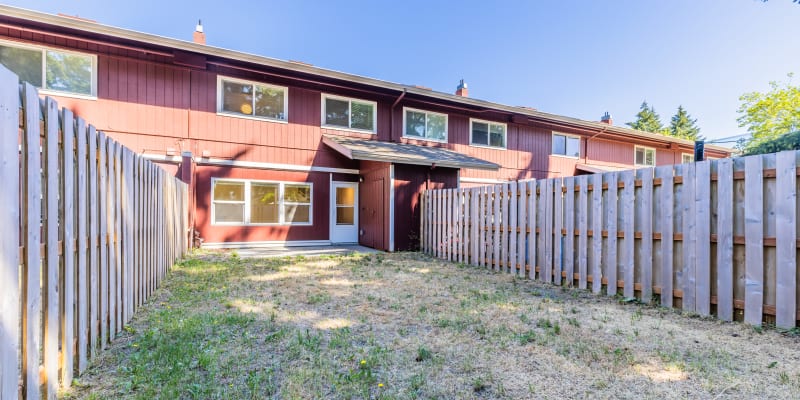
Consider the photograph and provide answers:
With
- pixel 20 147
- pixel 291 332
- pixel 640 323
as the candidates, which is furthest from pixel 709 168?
pixel 20 147

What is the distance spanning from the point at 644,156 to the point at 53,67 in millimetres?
24710

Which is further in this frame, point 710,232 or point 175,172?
point 175,172

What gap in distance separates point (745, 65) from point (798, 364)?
1189 inches

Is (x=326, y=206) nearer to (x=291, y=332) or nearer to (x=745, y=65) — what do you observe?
(x=291, y=332)

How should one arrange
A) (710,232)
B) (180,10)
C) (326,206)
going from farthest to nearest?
(180,10) < (326,206) < (710,232)

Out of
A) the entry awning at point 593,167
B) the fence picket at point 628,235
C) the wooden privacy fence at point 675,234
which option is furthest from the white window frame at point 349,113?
the entry awning at point 593,167

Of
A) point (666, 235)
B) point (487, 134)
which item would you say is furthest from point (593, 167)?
point (666, 235)

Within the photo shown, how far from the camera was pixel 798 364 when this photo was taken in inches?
102

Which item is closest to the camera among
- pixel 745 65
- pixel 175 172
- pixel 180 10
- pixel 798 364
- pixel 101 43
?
pixel 798 364

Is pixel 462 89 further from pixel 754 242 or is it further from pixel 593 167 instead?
pixel 754 242

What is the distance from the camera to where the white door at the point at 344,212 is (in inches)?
456

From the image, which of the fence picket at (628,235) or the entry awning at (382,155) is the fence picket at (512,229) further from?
the entry awning at (382,155)

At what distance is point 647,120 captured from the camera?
49.0m

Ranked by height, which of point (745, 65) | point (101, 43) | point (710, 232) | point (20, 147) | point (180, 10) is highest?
point (745, 65)
